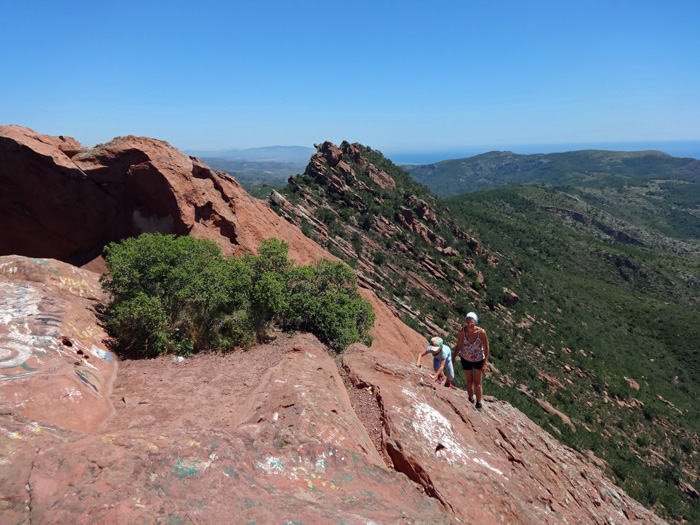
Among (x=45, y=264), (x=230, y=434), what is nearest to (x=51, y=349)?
(x=230, y=434)

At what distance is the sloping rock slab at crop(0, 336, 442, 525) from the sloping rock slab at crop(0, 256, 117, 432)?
719 millimetres

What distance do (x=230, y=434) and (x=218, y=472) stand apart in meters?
0.88

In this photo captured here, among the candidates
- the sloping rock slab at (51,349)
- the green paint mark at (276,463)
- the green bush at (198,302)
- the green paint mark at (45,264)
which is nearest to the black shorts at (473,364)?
the green bush at (198,302)

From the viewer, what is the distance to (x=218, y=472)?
4.26 m

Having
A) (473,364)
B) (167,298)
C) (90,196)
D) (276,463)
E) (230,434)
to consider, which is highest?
(90,196)

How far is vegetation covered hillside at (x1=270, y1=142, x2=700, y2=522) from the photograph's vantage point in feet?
87.5

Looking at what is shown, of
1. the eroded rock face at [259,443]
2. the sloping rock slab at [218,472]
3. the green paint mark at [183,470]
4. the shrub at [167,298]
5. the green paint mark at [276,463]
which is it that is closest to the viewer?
the sloping rock slab at [218,472]

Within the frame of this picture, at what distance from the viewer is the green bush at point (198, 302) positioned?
890cm

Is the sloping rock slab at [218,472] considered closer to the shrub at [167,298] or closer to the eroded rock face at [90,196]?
the shrub at [167,298]

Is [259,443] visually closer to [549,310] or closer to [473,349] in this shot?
[473,349]

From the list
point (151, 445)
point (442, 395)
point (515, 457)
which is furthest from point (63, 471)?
point (515, 457)

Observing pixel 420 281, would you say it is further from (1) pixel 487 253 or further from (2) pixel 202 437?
(2) pixel 202 437

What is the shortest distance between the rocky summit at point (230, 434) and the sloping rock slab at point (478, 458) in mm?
41

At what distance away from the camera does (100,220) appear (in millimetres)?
14883
